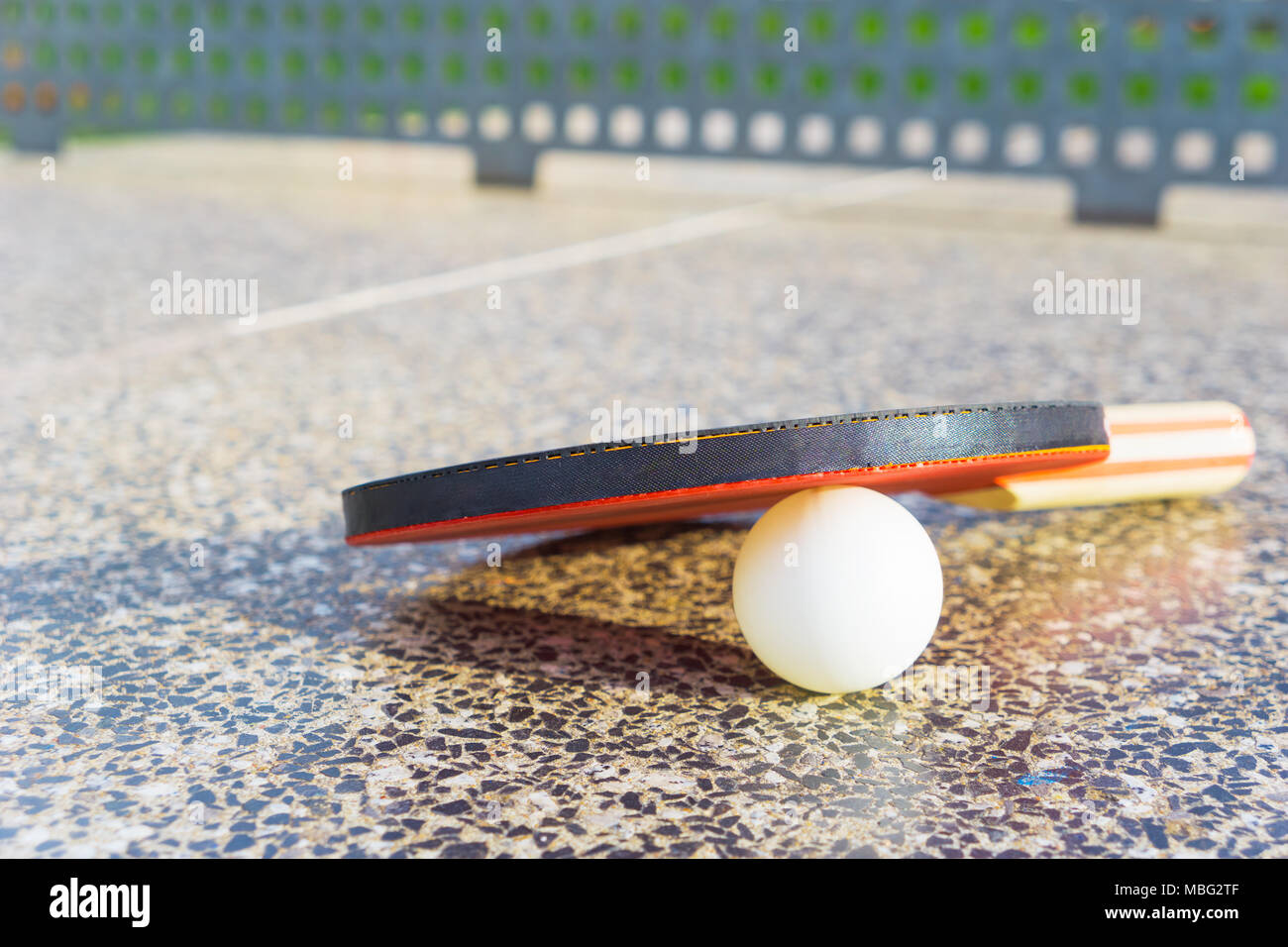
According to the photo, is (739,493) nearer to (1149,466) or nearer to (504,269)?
(1149,466)

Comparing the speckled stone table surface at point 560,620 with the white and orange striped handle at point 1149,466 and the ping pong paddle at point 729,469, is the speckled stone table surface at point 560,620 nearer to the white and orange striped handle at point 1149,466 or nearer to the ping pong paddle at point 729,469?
the white and orange striped handle at point 1149,466

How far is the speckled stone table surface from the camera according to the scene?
44.9 inches

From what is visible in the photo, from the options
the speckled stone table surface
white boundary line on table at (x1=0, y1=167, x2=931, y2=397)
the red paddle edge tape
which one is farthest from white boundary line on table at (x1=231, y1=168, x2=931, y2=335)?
the red paddle edge tape

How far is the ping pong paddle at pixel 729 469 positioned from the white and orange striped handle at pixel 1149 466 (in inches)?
6.8

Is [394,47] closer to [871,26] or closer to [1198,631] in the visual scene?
[871,26]

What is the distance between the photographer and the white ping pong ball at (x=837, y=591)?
1308 mm

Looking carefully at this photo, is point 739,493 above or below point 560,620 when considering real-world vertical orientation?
above

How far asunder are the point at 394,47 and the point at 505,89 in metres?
0.69

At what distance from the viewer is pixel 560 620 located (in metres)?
1.57

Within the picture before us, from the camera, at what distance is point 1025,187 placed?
696cm

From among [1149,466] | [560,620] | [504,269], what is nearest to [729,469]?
[560,620]

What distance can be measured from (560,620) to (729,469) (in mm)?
433

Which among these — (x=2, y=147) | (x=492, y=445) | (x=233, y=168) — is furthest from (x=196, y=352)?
(x=2, y=147)

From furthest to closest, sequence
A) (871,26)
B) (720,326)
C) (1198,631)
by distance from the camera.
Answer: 1. (871,26)
2. (720,326)
3. (1198,631)
